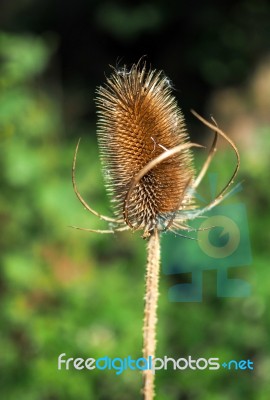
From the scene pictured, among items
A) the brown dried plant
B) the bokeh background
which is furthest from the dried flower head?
the bokeh background

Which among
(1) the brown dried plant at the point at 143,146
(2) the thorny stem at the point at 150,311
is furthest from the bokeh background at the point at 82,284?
(2) the thorny stem at the point at 150,311

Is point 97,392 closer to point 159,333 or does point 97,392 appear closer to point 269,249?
point 159,333

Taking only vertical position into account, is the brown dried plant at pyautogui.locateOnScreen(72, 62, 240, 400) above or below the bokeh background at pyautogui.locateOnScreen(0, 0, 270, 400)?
below

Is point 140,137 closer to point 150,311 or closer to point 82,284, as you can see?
point 150,311

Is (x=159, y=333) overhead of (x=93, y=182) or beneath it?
beneath

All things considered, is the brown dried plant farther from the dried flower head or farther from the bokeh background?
the bokeh background

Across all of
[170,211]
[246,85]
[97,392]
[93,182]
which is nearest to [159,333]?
[97,392]
